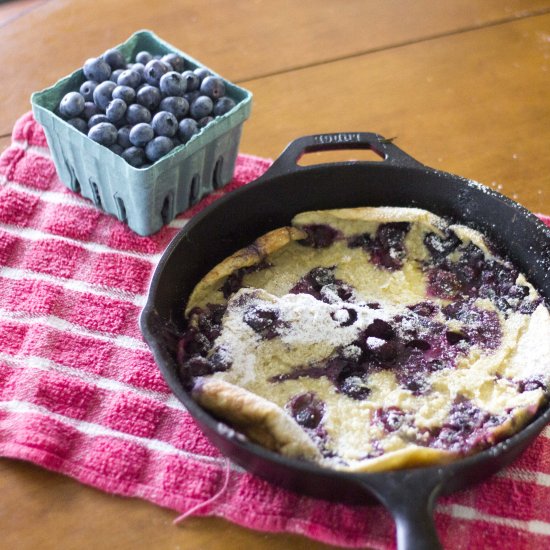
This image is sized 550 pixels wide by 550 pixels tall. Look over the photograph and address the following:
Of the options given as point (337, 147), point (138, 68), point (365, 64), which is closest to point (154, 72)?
point (138, 68)

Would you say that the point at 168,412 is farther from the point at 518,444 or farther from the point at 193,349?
the point at 518,444

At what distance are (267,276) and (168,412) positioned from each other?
30 cm

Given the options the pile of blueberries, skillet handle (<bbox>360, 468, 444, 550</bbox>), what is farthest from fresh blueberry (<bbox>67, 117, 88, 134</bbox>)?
skillet handle (<bbox>360, 468, 444, 550</bbox>)

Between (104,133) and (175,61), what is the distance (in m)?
0.25

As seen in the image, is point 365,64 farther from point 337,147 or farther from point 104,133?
point 104,133

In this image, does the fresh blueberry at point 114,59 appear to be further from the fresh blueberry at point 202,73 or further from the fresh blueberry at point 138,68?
the fresh blueberry at point 202,73

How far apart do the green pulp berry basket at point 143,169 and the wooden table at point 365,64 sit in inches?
7.1

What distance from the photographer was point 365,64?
1.90 meters

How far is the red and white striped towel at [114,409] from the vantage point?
3.66ft

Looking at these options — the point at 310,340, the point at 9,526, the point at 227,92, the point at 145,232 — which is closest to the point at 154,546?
the point at 9,526

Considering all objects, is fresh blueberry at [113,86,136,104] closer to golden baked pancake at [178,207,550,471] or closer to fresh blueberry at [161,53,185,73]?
fresh blueberry at [161,53,185,73]

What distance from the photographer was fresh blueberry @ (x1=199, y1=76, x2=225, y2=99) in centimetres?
152

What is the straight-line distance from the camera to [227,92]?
5.22 ft

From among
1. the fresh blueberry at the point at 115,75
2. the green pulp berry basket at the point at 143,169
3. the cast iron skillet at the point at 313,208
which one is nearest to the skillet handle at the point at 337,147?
the cast iron skillet at the point at 313,208
